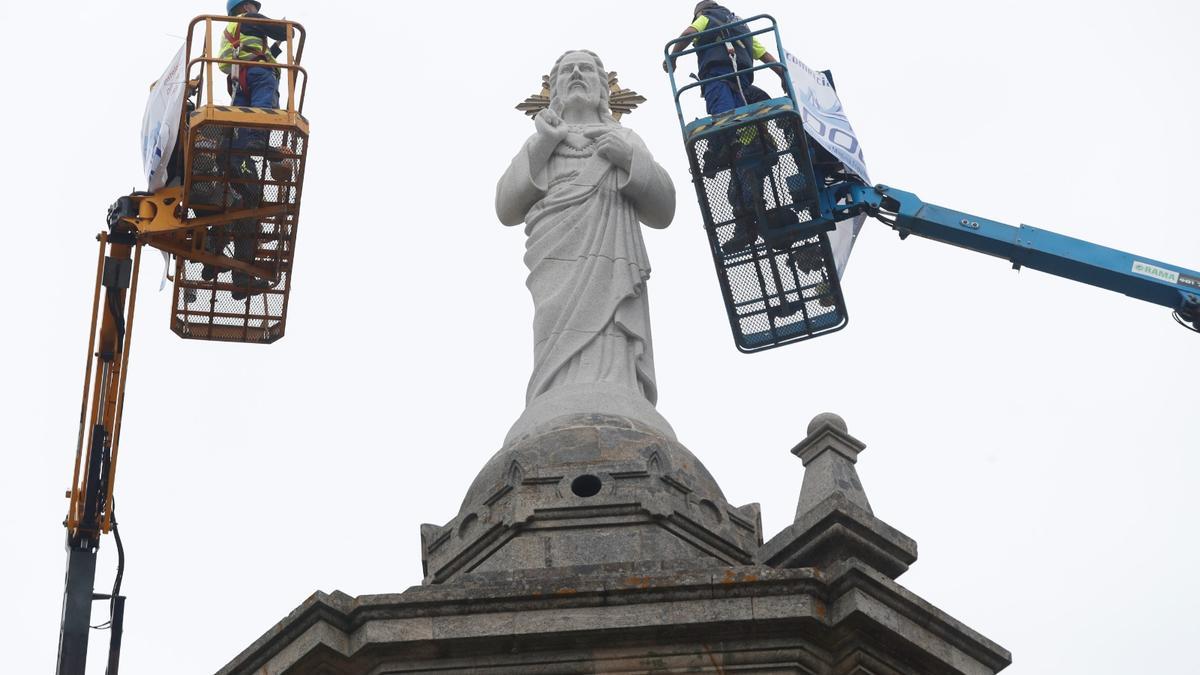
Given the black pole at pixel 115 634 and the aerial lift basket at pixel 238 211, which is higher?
the aerial lift basket at pixel 238 211

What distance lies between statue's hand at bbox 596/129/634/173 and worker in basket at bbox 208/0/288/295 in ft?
14.1

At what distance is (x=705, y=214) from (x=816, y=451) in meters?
6.64

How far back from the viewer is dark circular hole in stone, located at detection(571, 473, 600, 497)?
59.6ft

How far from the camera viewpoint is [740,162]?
80.3 ft

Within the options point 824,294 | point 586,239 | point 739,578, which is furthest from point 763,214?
point 739,578

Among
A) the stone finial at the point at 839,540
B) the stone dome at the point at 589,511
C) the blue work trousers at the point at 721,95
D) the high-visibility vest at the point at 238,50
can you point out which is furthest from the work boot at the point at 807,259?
the stone finial at the point at 839,540

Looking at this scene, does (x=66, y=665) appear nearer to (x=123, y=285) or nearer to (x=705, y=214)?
(x=123, y=285)

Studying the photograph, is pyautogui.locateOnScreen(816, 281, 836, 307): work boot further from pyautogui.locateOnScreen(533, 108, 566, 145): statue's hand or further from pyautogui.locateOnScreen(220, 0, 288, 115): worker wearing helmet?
pyautogui.locateOnScreen(220, 0, 288, 115): worker wearing helmet

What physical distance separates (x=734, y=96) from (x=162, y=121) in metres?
6.06

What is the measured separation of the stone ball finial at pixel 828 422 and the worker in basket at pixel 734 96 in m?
6.28

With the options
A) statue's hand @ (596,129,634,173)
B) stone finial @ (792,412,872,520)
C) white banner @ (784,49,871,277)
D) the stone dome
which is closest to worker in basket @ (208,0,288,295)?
statue's hand @ (596,129,634,173)

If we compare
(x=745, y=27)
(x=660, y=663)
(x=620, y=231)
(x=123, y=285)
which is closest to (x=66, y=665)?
(x=123, y=285)

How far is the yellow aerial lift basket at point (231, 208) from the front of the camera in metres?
24.3

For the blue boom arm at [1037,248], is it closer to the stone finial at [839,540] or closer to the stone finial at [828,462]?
the stone finial at [828,462]
